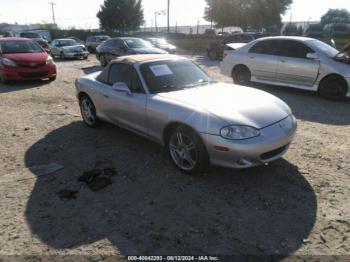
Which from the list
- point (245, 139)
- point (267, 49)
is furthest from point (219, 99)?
point (267, 49)

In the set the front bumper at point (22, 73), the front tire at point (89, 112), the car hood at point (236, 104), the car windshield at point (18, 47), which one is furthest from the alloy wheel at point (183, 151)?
the car windshield at point (18, 47)

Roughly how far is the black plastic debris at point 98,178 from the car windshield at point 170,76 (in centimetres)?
130

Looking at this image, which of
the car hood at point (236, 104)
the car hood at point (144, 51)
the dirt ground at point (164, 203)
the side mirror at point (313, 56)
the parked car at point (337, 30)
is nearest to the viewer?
the dirt ground at point (164, 203)

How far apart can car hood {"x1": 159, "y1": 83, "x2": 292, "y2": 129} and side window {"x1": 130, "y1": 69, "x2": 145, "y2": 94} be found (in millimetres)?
429

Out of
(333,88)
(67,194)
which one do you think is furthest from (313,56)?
(67,194)

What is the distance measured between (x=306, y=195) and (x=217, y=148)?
1.17 meters

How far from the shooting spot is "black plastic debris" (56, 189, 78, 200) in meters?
3.74

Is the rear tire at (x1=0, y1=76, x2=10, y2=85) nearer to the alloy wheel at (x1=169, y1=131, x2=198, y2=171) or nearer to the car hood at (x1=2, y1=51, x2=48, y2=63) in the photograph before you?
the car hood at (x1=2, y1=51, x2=48, y2=63)

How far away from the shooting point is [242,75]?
9789 mm

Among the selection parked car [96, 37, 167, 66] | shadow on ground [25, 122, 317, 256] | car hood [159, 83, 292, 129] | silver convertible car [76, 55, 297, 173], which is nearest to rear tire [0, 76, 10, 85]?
parked car [96, 37, 167, 66]

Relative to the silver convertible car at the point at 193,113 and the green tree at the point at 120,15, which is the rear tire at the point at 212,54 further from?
the green tree at the point at 120,15

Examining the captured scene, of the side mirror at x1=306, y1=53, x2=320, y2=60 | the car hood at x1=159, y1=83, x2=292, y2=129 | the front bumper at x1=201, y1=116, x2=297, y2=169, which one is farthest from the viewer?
the side mirror at x1=306, y1=53, x2=320, y2=60

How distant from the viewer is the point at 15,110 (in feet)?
25.9

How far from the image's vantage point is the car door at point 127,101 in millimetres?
4598
